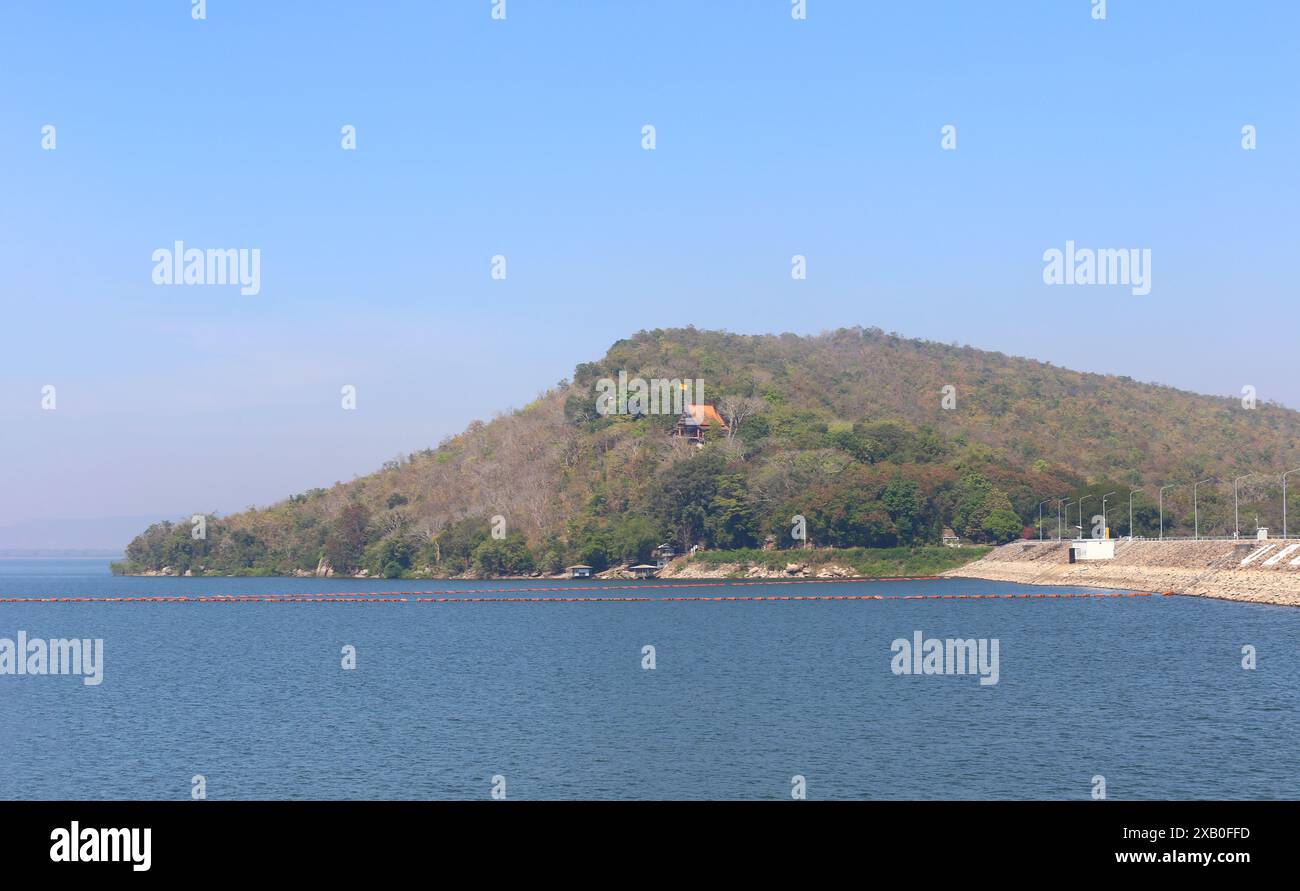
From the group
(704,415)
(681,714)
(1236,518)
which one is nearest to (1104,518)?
(1236,518)

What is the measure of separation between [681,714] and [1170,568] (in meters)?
79.6

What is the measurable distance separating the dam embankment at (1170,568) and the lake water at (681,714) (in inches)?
185

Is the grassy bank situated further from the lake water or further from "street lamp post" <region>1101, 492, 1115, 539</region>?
the lake water

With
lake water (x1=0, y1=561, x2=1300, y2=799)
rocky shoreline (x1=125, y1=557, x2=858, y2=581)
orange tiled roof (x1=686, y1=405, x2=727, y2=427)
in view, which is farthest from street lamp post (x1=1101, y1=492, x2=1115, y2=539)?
orange tiled roof (x1=686, y1=405, x2=727, y2=427)

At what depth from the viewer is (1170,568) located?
365ft

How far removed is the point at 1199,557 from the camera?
107312 millimetres

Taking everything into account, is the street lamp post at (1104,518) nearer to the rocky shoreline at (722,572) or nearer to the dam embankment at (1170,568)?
the dam embankment at (1170,568)

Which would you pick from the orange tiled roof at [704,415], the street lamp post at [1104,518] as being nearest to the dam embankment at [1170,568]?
the street lamp post at [1104,518]

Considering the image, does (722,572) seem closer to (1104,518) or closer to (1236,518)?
(1104,518)

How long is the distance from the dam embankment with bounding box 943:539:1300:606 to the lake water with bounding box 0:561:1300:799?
4.70 meters

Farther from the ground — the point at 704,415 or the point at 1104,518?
the point at 704,415

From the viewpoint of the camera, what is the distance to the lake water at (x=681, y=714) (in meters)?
34.2
